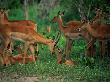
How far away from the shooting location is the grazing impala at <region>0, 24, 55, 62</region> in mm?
9953

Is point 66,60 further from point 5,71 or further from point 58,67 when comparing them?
point 5,71

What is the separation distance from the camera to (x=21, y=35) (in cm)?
1009

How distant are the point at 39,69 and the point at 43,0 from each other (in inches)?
388

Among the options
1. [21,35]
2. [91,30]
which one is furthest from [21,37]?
[91,30]

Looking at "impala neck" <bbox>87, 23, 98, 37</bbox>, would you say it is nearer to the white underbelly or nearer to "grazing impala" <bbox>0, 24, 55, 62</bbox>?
"grazing impala" <bbox>0, 24, 55, 62</bbox>

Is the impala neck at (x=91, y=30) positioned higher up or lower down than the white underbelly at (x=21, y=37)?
higher up

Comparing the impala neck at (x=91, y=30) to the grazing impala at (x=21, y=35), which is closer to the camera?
the grazing impala at (x=21, y=35)

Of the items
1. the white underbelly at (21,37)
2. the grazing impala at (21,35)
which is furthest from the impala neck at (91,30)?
the white underbelly at (21,37)

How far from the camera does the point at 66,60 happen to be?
9.77m

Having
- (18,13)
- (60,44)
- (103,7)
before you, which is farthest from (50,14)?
(103,7)

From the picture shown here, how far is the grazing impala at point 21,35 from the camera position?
9.95m

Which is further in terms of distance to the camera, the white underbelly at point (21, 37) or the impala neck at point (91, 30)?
the impala neck at point (91, 30)

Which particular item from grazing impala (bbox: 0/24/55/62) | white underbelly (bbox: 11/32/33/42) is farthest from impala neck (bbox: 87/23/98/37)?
white underbelly (bbox: 11/32/33/42)

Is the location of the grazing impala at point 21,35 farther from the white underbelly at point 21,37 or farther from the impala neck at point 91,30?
the impala neck at point 91,30
